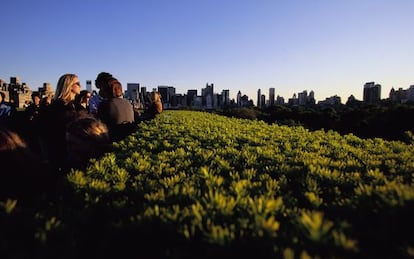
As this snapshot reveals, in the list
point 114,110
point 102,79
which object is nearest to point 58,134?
point 114,110

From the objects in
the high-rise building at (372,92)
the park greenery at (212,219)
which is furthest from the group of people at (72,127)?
the high-rise building at (372,92)

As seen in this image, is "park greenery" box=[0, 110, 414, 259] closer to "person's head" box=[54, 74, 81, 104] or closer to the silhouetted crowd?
the silhouetted crowd

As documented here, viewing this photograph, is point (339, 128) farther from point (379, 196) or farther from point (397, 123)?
point (379, 196)

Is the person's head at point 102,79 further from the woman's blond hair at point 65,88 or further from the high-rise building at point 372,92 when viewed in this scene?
the high-rise building at point 372,92

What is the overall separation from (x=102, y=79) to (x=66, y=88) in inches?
46.6

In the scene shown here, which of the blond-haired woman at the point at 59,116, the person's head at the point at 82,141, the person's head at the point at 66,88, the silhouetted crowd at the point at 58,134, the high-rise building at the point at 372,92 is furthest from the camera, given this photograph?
the high-rise building at the point at 372,92

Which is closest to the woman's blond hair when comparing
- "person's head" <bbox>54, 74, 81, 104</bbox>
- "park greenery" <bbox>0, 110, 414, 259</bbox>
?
"person's head" <bbox>54, 74, 81, 104</bbox>

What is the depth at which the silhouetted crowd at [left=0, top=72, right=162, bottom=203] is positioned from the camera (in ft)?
11.1

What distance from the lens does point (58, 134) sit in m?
6.05

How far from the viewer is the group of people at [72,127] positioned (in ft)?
13.8

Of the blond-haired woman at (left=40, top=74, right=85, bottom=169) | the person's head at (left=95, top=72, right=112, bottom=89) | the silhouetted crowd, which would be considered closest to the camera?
the silhouetted crowd

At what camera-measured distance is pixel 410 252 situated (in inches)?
66.8

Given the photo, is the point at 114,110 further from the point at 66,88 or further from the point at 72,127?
the point at 72,127

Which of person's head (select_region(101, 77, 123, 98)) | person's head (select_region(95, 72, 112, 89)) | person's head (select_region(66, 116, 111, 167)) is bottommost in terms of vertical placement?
person's head (select_region(66, 116, 111, 167))
